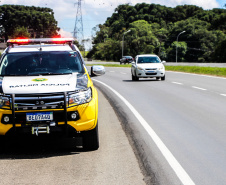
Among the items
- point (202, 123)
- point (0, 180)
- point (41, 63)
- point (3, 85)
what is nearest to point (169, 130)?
point (202, 123)

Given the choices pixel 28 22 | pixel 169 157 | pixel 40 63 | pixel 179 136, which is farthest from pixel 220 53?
pixel 169 157

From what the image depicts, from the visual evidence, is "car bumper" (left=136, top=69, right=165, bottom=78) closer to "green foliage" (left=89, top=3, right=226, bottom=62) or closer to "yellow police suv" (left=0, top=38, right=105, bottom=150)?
"yellow police suv" (left=0, top=38, right=105, bottom=150)

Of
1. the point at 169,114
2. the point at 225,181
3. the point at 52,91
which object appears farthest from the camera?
the point at 169,114

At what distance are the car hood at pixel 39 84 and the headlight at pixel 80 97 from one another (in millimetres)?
93

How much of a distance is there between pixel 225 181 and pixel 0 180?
263cm

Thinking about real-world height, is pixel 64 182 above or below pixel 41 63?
below

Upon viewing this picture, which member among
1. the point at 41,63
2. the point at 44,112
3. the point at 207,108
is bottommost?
the point at 207,108

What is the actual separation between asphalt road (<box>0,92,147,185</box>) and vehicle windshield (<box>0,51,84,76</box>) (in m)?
1.23

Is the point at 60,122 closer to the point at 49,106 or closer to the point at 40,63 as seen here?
the point at 49,106

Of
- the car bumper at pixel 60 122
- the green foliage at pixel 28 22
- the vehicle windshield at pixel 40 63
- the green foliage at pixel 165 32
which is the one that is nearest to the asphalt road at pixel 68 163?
the car bumper at pixel 60 122

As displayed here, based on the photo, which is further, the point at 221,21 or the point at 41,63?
the point at 221,21

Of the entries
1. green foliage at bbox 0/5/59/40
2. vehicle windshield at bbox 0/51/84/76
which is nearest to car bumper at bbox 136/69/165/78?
vehicle windshield at bbox 0/51/84/76

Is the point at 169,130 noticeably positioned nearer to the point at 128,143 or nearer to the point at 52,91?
the point at 128,143

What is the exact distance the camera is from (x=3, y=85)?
6898mm
